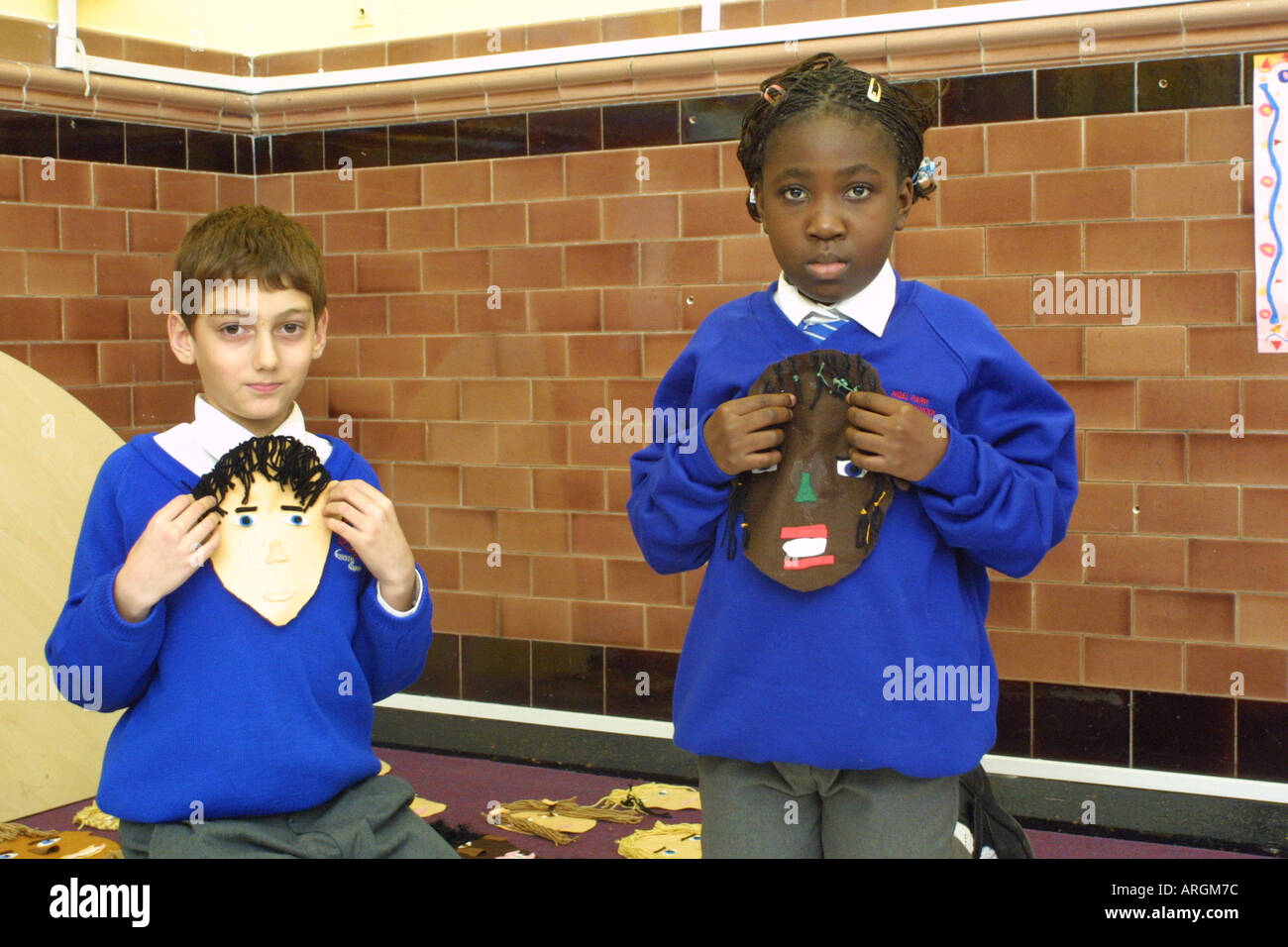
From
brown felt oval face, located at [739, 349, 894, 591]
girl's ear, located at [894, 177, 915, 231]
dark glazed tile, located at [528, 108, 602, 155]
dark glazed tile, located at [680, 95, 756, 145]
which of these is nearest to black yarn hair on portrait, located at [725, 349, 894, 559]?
brown felt oval face, located at [739, 349, 894, 591]

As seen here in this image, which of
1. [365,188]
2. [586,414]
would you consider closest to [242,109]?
[365,188]

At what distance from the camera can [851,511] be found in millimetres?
1575

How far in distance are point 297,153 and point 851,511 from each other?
2998mm

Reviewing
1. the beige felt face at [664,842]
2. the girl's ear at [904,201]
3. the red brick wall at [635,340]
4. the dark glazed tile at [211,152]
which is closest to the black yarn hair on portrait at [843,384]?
the girl's ear at [904,201]

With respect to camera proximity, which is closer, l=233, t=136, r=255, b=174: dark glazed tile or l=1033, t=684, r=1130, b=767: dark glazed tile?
l=1033, t=684, r=1130, b=767: dark glazed tile

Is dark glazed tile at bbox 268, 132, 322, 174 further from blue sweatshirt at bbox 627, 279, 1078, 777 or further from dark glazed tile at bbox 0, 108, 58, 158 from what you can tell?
blue sweatshirt at bbox 627, 279, 1078, 777


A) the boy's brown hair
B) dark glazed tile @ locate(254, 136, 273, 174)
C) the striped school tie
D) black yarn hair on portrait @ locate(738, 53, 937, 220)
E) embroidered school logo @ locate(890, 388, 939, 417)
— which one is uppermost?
dark glazed tile @ locate(254, 136, 273, 174)

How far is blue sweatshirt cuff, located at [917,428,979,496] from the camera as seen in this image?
5.01ft

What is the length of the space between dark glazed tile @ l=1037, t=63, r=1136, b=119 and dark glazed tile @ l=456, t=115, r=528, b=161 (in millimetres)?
1445

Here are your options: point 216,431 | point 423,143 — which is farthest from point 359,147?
point 216,431

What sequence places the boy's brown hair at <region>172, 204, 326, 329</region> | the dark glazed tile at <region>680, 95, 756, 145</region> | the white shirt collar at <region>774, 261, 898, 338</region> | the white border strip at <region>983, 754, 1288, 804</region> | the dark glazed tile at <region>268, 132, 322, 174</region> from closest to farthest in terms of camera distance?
the white shirt collar at <region>774, 261, 898, 338</region> → the boy's brown hair at <region>172, 204, 326, 329</region> → the white border strip at <region>983, 754, 1288, 804</region> → the dark glazed tile at <region>680, 95, 756, 145</region> → the dark glazed tile at <region>268, 132, 322, 174</region>

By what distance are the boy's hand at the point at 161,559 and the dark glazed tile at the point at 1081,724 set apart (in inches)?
89.0

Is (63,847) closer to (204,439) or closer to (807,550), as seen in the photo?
(204,439)
